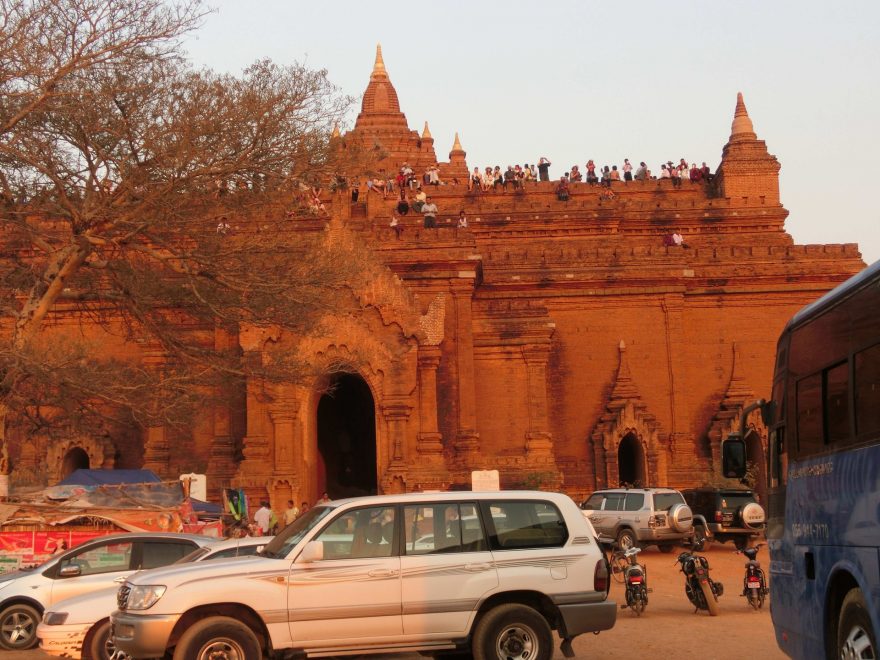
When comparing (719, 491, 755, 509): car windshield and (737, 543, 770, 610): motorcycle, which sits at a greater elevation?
(719, 491, 755, 509): car windshield

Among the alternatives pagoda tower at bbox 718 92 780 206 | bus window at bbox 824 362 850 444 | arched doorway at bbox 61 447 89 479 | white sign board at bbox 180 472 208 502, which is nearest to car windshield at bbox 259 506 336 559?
bus window at bbox 824 362 850 444

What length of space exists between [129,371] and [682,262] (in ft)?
58.8

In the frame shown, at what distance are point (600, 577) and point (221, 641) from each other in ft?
11.4

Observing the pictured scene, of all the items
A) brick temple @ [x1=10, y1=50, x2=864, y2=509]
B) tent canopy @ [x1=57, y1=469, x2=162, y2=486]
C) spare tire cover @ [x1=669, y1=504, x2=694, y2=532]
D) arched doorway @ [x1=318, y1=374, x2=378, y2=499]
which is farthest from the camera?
arched doorway @ [x1=318, y1=374, x2=378, y2=499]

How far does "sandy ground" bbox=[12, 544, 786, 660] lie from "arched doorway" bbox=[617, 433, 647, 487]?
1244 cm

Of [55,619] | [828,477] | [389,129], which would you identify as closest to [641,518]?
[55,619]

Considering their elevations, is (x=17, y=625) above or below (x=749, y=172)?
below

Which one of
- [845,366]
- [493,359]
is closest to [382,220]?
[493,359]

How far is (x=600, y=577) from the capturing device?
11.4 m

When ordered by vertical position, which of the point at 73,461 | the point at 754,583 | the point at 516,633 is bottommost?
the point at 754,583

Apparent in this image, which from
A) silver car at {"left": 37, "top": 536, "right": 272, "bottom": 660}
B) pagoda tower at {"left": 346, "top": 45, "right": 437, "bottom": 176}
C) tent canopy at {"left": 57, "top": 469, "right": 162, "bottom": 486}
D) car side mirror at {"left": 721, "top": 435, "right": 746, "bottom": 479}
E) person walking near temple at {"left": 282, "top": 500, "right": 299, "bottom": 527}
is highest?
pagoda tower at {"left": 346, "top": 45, "right": 437, "bottom": 176}

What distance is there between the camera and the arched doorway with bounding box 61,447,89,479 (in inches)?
1192

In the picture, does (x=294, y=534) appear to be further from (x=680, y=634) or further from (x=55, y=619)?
(x=680, y=634)

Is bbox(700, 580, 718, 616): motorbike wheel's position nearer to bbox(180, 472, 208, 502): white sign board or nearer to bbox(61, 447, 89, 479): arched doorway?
bbox(180, 472, 208, 502): white sign board
